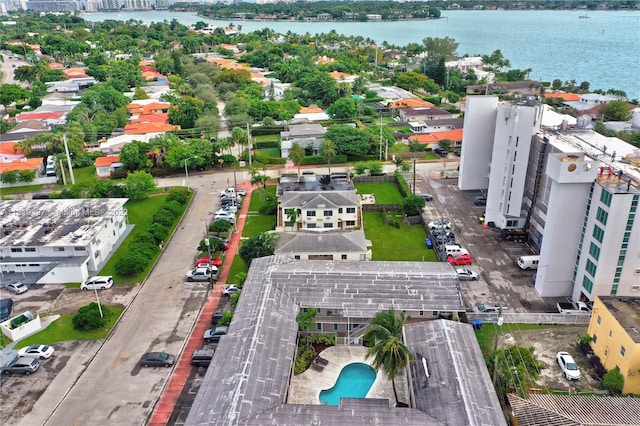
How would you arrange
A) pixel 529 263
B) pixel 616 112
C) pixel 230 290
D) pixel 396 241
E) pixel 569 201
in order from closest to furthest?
pixel 569 201, pixel 230 290, pixel 529 263, pixel 396 241, pixel 616 112

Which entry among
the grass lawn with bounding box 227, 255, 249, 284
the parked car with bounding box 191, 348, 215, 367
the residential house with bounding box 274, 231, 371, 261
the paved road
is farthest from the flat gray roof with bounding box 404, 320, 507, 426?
the grass lawn with bounding box 227, 255, 249, 284

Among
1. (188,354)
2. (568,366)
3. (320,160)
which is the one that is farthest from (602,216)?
(320,160)

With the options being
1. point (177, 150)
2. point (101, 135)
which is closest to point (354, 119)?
point (177, 150)

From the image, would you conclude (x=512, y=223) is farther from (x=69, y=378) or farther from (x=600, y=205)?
(x=69, y=378)

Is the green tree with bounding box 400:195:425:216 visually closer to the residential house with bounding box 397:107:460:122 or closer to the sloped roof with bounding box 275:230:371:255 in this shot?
the sloped roof with bounding box 275:230:371:255

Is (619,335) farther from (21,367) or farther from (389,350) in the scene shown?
(21,367)

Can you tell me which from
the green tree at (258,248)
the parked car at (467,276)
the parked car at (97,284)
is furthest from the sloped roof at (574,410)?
the parked car at (97,284)
